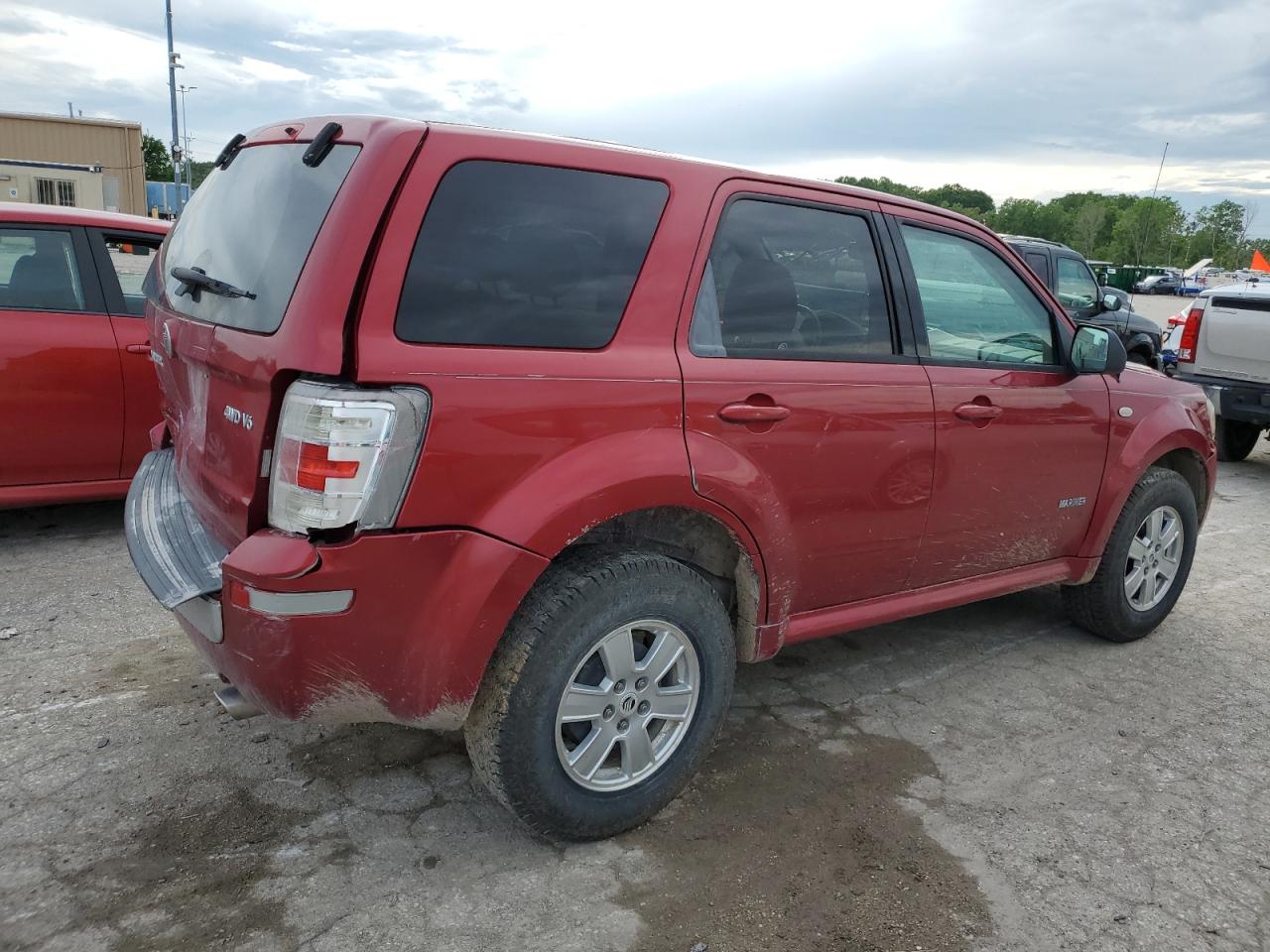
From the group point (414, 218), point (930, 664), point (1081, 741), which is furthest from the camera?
point (930, 664)

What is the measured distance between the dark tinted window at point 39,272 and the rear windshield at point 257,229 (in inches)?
90.9

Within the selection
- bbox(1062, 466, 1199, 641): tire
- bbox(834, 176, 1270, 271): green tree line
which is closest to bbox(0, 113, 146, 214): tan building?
bbox(834, 176, 1270, 271): green tree line

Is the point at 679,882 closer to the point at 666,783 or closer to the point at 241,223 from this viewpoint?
the point at 666,783

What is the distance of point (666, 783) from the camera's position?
290 centimetres

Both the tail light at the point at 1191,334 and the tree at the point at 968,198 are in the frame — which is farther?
the tree at the point at 968,198

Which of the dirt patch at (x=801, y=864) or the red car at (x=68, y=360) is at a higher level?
the red car at (x=68, y=360)

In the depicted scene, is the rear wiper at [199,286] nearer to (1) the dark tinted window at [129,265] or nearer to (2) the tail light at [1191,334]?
(1) the dark tinted window at [129,265]

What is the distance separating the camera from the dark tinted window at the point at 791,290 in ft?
9.55

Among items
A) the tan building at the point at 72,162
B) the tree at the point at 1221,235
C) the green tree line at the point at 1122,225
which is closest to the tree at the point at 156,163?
the tan building at the point at 72,162

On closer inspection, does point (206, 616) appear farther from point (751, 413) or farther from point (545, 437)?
point (751, 413)

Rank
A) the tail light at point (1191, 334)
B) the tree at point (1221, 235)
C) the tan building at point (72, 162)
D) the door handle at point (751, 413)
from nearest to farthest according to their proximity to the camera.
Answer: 1. the door handle at point (751, 413)
2. the tail light at point (1191, 334)
3. the tan building at point (72, 162)
4. the tree at point (1221, 235)

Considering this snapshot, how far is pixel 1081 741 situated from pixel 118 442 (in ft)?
15.4

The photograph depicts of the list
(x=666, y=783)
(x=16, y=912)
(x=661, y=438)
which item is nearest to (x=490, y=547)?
(x=661, y=438)

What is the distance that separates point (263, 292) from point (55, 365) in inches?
122
